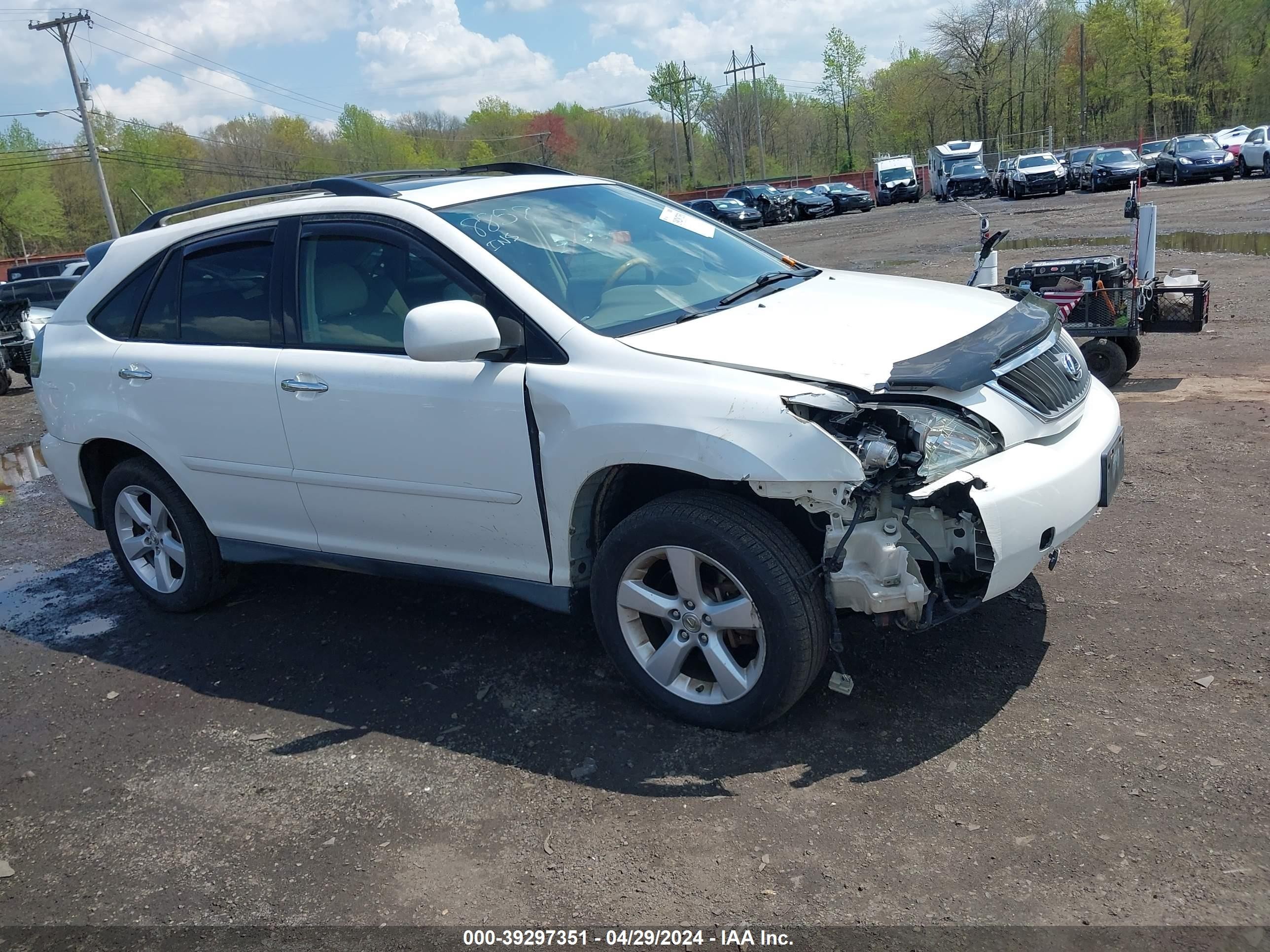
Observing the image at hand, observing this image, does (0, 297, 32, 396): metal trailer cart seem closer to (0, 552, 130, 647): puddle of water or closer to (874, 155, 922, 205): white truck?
(0, 552, 130, 647): puddle of water

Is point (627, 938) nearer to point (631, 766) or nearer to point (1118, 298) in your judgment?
point (631, 766)

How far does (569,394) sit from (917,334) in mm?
1225

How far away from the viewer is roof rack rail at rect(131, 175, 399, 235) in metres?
4.11

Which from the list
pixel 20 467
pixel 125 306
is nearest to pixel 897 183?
pixel 20 467

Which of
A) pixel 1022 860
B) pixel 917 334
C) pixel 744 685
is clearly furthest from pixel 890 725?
pixel 917 334

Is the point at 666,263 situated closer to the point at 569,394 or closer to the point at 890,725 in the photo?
the point at 569,394

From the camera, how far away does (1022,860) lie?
8.86 ft

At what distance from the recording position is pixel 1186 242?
1689cm

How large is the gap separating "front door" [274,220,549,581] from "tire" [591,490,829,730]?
1.33 feet

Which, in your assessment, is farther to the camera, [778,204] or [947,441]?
[778,204]

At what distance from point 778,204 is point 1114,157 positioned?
1321cm

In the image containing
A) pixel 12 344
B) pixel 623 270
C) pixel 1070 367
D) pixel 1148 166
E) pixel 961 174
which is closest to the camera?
pixel 1070 367

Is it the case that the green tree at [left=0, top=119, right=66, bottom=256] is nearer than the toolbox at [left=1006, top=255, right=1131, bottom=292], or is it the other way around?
the toolbox at [left=1006, top=255, right=1131, bottom=292]

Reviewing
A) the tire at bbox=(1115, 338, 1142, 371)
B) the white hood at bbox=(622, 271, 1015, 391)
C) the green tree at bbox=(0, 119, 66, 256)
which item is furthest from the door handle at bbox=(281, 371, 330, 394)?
the green tree at bbox=(0, 119, 66, 256)
